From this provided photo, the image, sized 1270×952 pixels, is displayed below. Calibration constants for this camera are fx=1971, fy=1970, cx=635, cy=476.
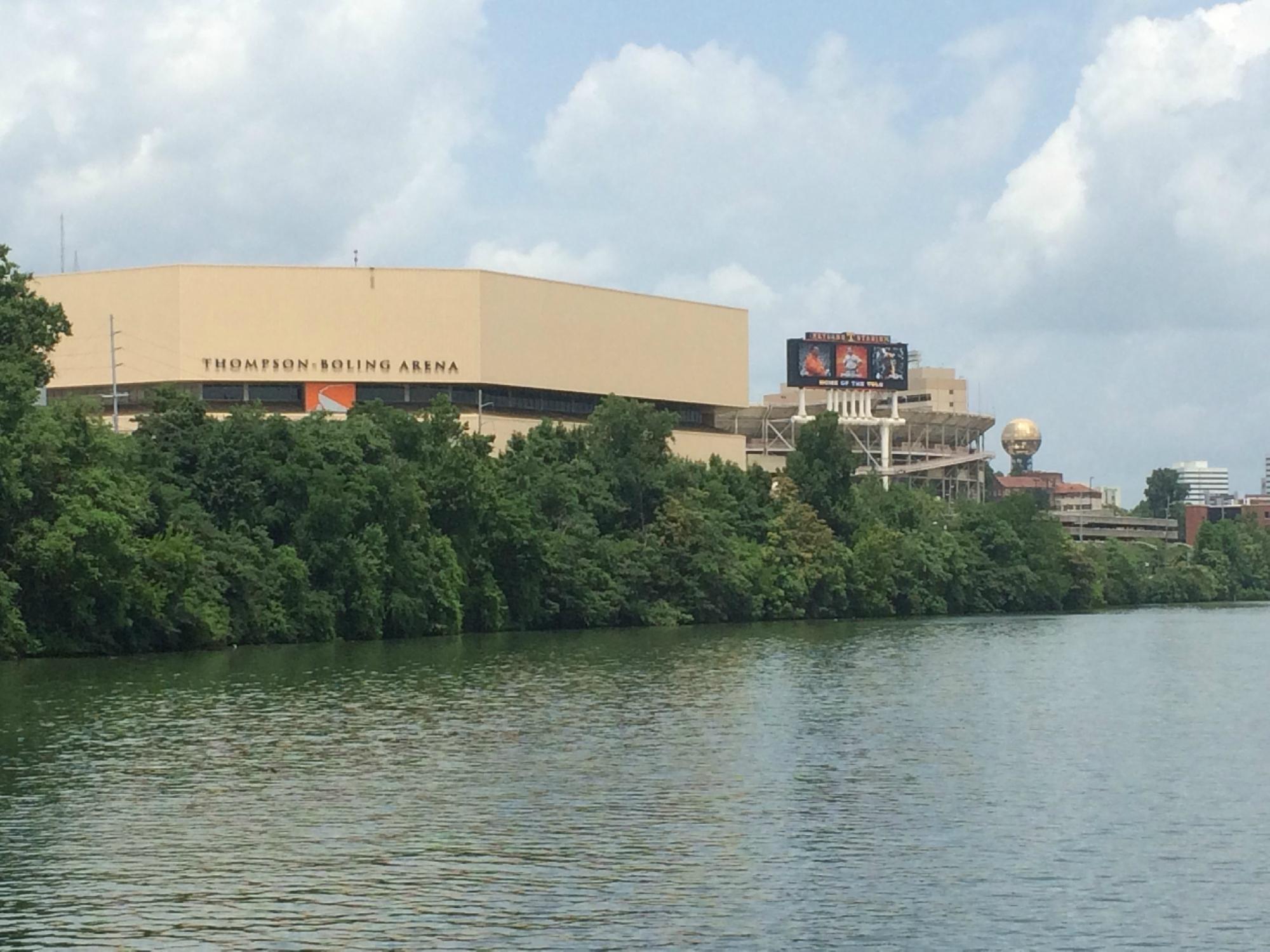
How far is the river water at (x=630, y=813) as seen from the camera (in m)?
22.7

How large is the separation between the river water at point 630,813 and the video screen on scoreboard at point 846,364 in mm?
132737

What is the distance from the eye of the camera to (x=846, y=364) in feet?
634

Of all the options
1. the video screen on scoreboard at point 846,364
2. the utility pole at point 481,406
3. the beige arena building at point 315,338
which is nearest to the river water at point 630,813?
the utility pole at point 481,406

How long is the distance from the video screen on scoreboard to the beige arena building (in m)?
53.1

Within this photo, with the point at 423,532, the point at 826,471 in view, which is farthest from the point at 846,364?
the point at 423,532

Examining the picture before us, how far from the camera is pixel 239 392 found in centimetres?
13525

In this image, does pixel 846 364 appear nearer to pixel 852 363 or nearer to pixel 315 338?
pixel 852 363

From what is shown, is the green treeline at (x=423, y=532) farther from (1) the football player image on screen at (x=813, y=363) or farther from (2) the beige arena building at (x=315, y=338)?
(1) the football player image on screen at (x=813, y=363)

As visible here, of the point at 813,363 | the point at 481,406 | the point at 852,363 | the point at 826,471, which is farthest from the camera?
the point at 852,363

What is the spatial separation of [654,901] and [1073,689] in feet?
114

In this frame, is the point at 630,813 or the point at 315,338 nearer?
the point at 630,813

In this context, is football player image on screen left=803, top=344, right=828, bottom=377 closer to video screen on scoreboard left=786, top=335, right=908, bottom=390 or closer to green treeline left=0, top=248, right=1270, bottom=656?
video screen on scoreboard left=786, top=335, right=908, bottom=390

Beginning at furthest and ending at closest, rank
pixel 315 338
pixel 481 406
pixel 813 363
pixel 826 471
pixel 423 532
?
pixel 813 363, pixel 315 338, pixel 481 406, pixel 826 471, pixel 423 532

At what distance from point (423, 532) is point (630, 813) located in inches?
2401
